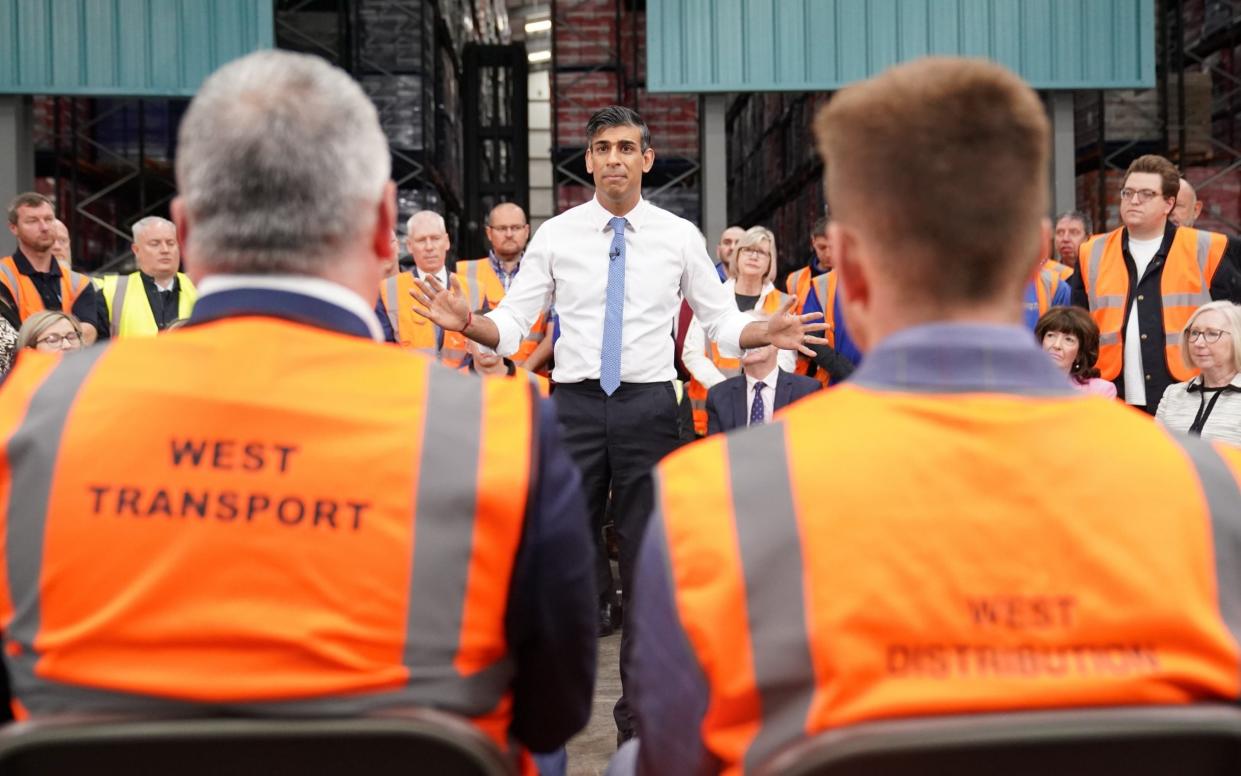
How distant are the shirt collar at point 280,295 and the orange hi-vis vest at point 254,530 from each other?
A: 0.14 feet

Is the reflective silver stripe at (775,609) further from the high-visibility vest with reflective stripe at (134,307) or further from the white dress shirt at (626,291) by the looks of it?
the high-visibility vest with reflective stripe at (134,307)

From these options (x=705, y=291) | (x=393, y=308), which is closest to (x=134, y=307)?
(x=393, y=308)

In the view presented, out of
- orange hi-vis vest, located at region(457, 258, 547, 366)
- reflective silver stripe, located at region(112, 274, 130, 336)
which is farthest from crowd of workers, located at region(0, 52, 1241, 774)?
reflective silver stripe, located at region(112, 274, 130, 336)

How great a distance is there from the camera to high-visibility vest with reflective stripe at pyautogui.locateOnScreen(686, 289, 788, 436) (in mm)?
6309

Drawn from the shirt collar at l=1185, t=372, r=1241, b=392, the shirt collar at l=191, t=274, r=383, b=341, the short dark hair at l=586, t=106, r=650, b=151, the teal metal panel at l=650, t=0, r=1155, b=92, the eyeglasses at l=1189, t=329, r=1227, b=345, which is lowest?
the shirt collar at l=1185, t=372, r=1241, b=392

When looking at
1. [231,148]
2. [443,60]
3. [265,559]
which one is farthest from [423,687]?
[443,60]

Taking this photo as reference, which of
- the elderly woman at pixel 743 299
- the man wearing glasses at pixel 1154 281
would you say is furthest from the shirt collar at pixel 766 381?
the man wearing glasses at pixel 1154 281

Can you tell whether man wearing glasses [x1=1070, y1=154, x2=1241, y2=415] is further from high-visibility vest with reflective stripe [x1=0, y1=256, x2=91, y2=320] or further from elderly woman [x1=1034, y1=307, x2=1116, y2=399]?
high-visibility vest with reflective stripe [x1=0, y1=256, x2=91, y2=320]

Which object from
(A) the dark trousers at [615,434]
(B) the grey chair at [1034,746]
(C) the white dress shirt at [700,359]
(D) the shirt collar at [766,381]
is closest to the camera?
(B) the grey chair at [1034,746]

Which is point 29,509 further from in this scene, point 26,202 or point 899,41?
point 899,41

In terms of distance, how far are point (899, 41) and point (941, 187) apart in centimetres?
798

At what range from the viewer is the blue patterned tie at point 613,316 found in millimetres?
3859

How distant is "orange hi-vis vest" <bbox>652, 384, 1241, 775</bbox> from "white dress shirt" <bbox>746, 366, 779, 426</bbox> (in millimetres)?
4016

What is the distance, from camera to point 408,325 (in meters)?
6.44
